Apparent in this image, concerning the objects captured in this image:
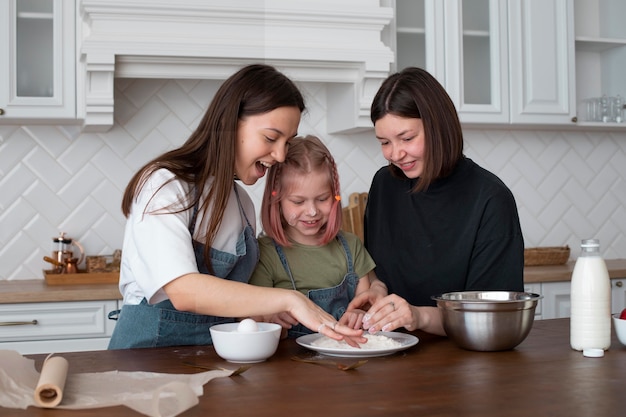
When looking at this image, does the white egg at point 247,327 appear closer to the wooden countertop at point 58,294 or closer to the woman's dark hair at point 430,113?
the woman's dark hair at point 430,113

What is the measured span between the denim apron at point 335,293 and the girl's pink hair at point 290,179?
0.21 feet

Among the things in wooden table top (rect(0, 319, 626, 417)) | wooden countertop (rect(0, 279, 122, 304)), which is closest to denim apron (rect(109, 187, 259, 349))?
wooden table top (rect(0, 319, 626, 417))

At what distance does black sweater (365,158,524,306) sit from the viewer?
2016 millimetres

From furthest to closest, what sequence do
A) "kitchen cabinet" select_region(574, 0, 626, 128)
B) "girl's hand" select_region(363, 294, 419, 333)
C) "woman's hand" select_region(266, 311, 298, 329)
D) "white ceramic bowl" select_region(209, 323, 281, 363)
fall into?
"kitchen cabinet" select_region(574, 0, 626, 128) → "woman's hand" select_region(266, 311, 298, 329) → "girl's hand" select_region(363, 294, 419, 333) → "white ceramic bowl" select_region(209, 323, 281, 363)

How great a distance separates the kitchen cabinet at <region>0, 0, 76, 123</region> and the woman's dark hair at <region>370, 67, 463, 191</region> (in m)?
1.59

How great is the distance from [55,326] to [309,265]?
3.95 ft

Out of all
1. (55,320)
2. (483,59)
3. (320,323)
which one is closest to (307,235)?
(320,323)

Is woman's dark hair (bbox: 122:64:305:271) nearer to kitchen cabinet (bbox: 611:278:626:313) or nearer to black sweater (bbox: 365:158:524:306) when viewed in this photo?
black sweater (bbox: 365:158:524:306)

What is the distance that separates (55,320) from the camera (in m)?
2.94

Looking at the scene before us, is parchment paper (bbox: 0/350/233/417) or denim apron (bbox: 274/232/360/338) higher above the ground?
denim apron (bbox: 274/232/360/338)

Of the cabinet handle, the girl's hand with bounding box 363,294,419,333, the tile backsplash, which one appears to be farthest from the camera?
the tile backsplash

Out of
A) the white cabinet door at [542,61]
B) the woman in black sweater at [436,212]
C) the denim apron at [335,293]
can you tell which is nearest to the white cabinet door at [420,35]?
the white cabinet door at [542,61]

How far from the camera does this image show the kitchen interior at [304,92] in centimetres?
312

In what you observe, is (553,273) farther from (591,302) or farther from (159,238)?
(159,238)
